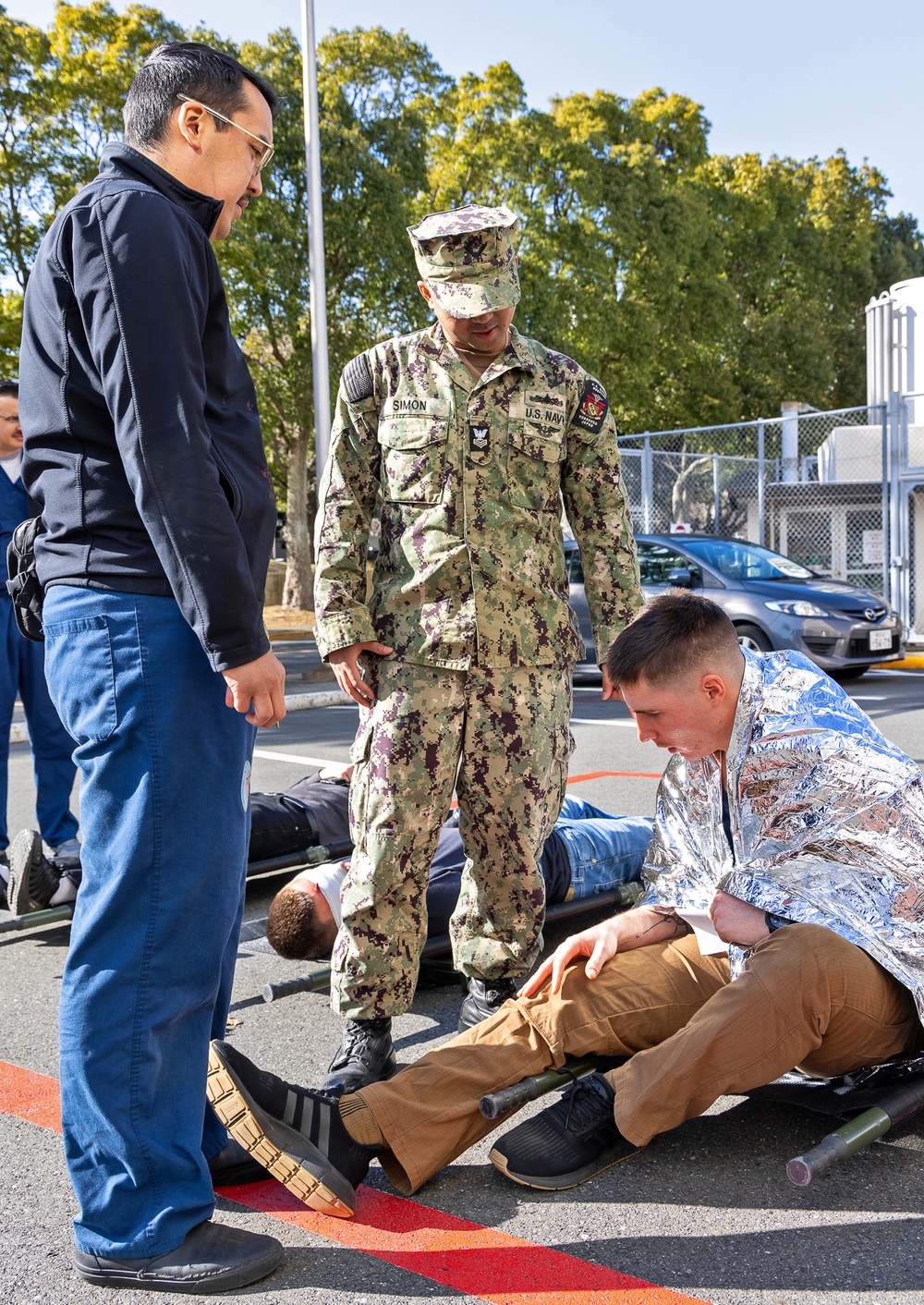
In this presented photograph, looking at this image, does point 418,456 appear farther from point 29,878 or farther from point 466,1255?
point 29,878

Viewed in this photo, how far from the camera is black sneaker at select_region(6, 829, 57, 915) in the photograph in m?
4.19

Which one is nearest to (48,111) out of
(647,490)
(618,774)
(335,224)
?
(335,224)

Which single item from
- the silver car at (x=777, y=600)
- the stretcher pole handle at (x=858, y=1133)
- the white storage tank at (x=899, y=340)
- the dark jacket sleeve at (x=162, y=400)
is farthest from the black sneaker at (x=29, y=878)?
the white storage tank at (x=899, y=340)

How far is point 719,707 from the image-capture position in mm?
2629

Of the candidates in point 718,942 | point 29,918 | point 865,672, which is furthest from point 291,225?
point 718,942

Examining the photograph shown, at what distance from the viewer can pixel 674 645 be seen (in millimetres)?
2627

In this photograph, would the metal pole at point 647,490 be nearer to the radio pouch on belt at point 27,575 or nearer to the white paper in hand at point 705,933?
the white paper in hand at point 705,933

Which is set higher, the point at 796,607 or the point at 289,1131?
the point at 796,607

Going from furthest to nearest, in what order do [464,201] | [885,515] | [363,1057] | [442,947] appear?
[464,201], [885,515], [442,947], [363,1057]

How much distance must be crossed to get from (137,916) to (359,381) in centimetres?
166

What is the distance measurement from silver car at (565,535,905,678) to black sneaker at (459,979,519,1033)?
8016mm

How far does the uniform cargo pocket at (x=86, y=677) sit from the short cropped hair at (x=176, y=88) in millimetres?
919

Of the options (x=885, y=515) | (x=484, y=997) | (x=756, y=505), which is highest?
(x=756, y=505)

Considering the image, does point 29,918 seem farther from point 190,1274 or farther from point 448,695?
point 190,1274
